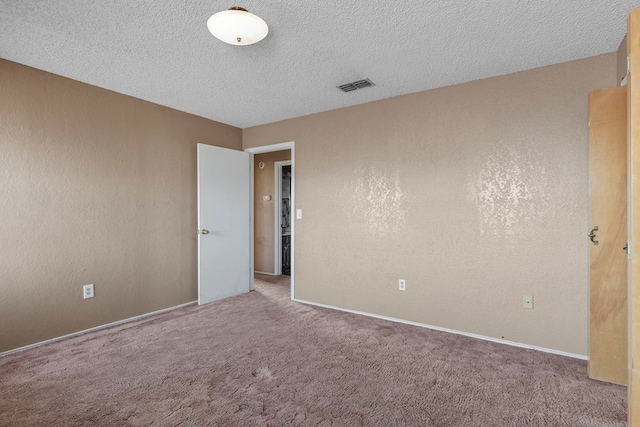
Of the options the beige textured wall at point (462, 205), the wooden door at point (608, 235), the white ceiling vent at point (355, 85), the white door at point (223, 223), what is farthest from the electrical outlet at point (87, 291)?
the wooden door at point (608, 235)

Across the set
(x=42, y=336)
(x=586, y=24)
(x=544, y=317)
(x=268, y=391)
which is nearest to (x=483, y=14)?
(x=586, y=24)

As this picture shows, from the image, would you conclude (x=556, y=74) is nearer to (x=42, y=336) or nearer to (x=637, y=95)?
(x=637, y=95)

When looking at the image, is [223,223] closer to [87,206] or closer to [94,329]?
[87,206]

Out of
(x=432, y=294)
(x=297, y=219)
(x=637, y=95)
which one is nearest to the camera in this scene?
(x=637, y=95)

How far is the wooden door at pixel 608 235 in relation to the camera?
213cm

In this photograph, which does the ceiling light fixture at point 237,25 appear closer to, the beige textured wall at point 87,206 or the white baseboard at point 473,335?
the beige textured wall at point 87,206

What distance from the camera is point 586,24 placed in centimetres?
212

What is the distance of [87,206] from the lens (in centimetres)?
314

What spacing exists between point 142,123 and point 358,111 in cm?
246

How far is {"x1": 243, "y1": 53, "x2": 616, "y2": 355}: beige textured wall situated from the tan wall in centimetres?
194

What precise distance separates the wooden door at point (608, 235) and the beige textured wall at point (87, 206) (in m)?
4.03

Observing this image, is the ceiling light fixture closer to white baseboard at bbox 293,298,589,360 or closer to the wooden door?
the wooden door

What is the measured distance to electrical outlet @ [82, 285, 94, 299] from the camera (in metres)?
3.11

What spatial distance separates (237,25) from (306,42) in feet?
2.10
